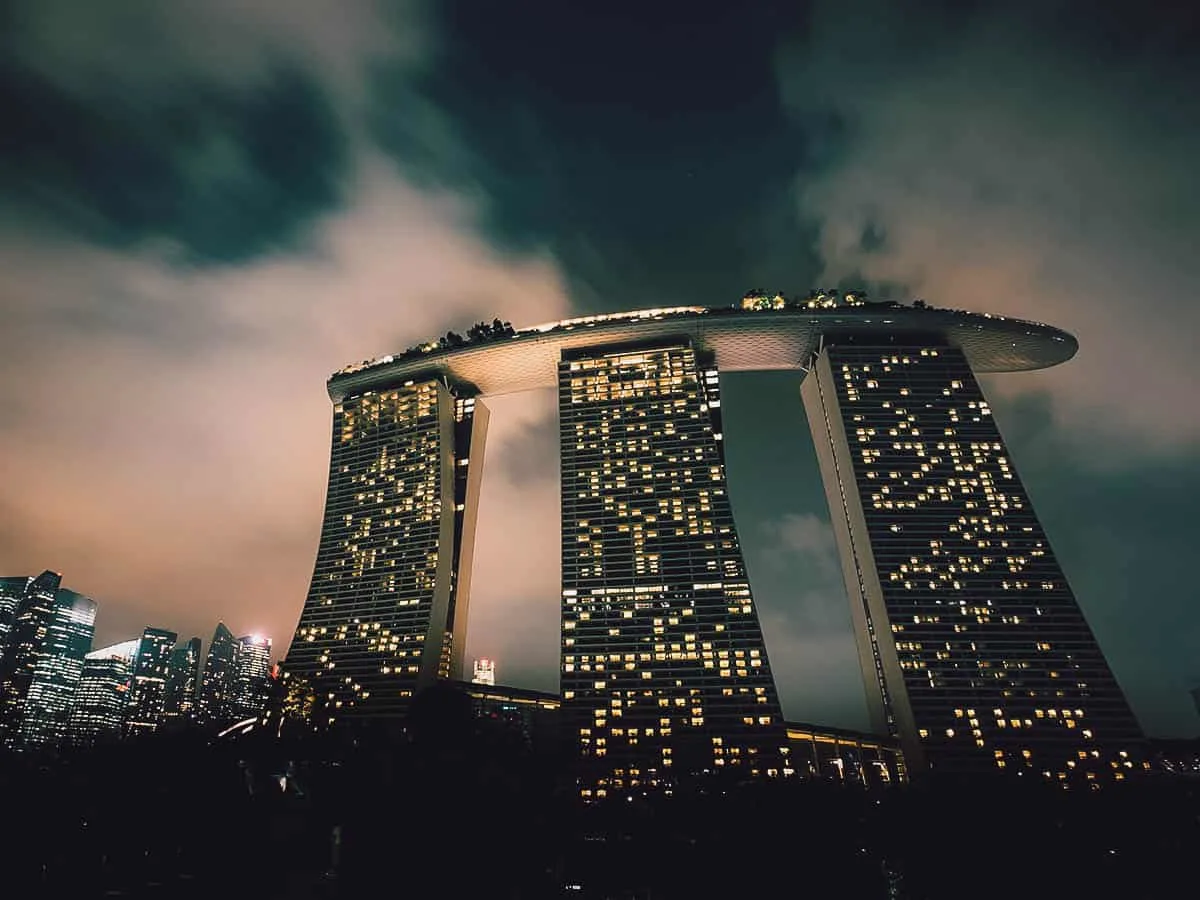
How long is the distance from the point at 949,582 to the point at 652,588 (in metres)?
60.2

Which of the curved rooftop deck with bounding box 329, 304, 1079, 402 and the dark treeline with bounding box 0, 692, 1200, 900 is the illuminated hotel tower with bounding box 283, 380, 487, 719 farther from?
the dark treeline with bounding box 0, 692, 1200, 900

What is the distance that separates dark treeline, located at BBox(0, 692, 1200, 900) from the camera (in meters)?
58.0

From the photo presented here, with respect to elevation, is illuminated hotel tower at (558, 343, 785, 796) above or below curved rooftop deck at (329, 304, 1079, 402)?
below

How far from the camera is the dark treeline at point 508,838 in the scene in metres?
58.0

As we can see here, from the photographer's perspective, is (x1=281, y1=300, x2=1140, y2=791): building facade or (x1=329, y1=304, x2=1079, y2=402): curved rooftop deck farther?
(x1=329, y1=304, x2=1079, y2=402): curved rooftop deck

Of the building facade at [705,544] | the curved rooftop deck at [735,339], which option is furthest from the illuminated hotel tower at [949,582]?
the curved rooftop deck at [735,339]

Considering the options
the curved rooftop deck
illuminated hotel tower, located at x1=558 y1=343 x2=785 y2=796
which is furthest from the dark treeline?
the curved rooftop deck

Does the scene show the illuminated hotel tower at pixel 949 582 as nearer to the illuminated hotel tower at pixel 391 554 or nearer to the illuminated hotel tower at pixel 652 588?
the illuminated hotel tower at pixel 652 588

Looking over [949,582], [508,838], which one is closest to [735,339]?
[949,582]

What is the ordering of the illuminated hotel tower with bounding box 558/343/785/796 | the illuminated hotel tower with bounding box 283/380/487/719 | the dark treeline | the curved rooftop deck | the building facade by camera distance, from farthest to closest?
1. the curved rooftop deck
2. the illuminated hotel tower with bounding box 283/380/487/719
3. the illuminated hotel tower with bounding box 558/343/785/796
4. the building facade
5. the dark treeline

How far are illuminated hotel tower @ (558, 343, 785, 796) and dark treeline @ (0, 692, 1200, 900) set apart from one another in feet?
168

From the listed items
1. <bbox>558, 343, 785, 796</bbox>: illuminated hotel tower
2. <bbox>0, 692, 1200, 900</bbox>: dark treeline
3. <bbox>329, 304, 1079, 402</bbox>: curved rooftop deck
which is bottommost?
<bbox>0, 692, 1200, 900</bbox>: dark treeline

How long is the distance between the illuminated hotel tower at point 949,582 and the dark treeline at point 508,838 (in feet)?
145

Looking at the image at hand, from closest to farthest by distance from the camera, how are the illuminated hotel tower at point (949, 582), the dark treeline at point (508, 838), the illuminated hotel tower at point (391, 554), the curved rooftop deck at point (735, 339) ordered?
the dark treeline at point (508, 838) < the illuminated hotel tower at point (949, 582) < the illuminated hotel tower at point (391, 554) < the curved rooftop deck at point (735, 339)
